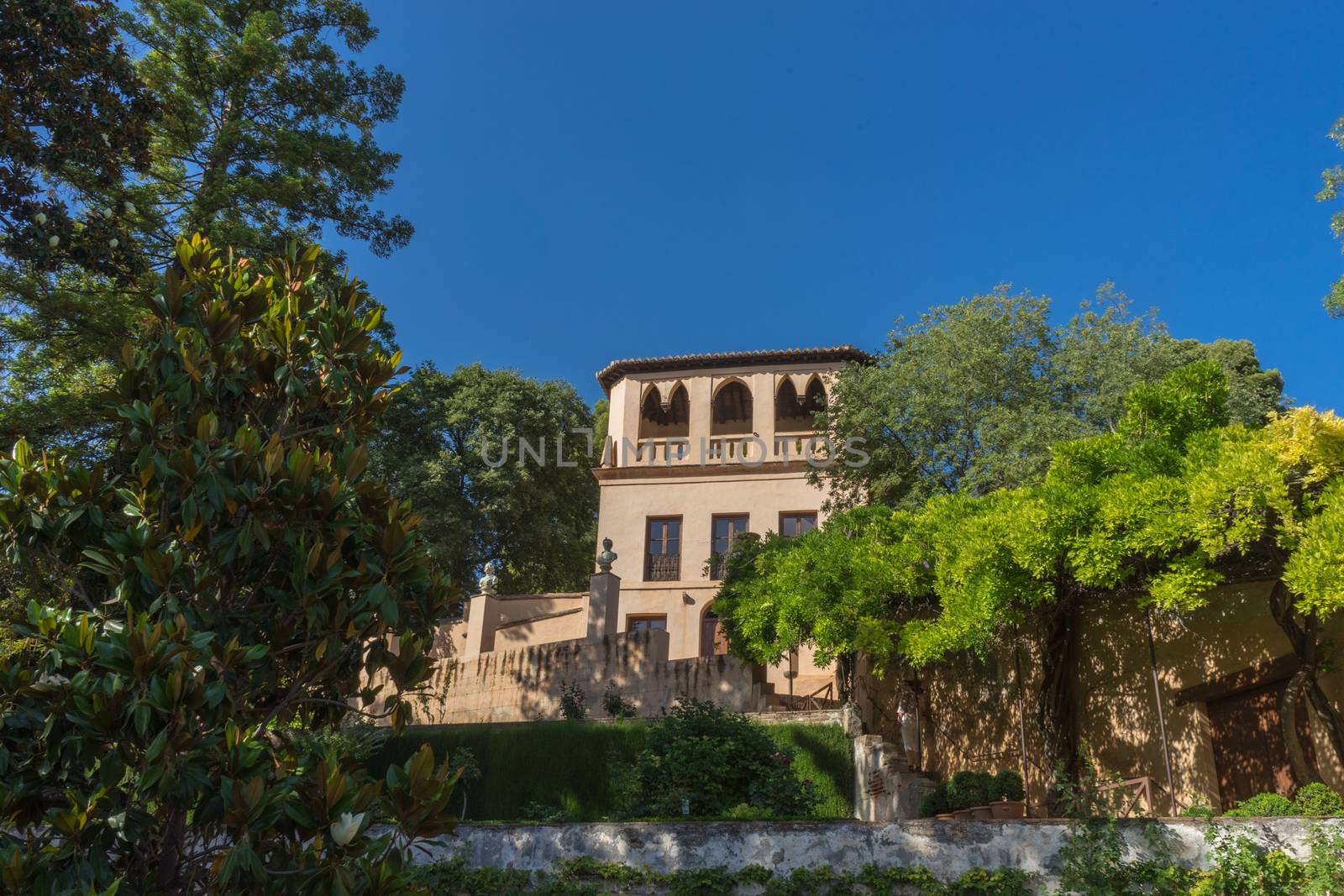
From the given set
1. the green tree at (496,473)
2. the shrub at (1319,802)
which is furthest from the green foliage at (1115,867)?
the green tree at (496,473)

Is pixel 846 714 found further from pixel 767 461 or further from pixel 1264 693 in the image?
pixel 767 461

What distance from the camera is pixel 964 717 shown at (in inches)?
661

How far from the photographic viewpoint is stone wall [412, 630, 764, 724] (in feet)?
61.4

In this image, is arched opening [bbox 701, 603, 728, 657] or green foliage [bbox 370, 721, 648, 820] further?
arched opening [bbox 701, 603, 728, 657]

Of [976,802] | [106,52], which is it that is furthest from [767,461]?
[106,52]

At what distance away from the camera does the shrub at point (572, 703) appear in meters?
17.9

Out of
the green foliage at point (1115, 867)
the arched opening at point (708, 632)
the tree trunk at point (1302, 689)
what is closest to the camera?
the green foliage at point (1115, 867)

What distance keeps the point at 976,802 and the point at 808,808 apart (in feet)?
7.43

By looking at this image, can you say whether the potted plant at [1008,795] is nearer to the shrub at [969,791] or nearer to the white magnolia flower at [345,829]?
the shrub at [969,791]

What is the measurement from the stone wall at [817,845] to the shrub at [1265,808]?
390 mm

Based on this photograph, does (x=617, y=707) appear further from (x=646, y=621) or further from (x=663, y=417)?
(x=663, y=417)

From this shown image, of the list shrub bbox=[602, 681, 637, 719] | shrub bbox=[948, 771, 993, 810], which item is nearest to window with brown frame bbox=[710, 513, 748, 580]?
shrub bbox=[602, 681, 637, 719]

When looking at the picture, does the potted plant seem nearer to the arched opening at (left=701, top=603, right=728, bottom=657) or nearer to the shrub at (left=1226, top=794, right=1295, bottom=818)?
the shrub at (left=1226, top=794, right=1295, bottom=818)

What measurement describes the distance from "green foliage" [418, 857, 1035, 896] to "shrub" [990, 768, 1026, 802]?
3.49 m
